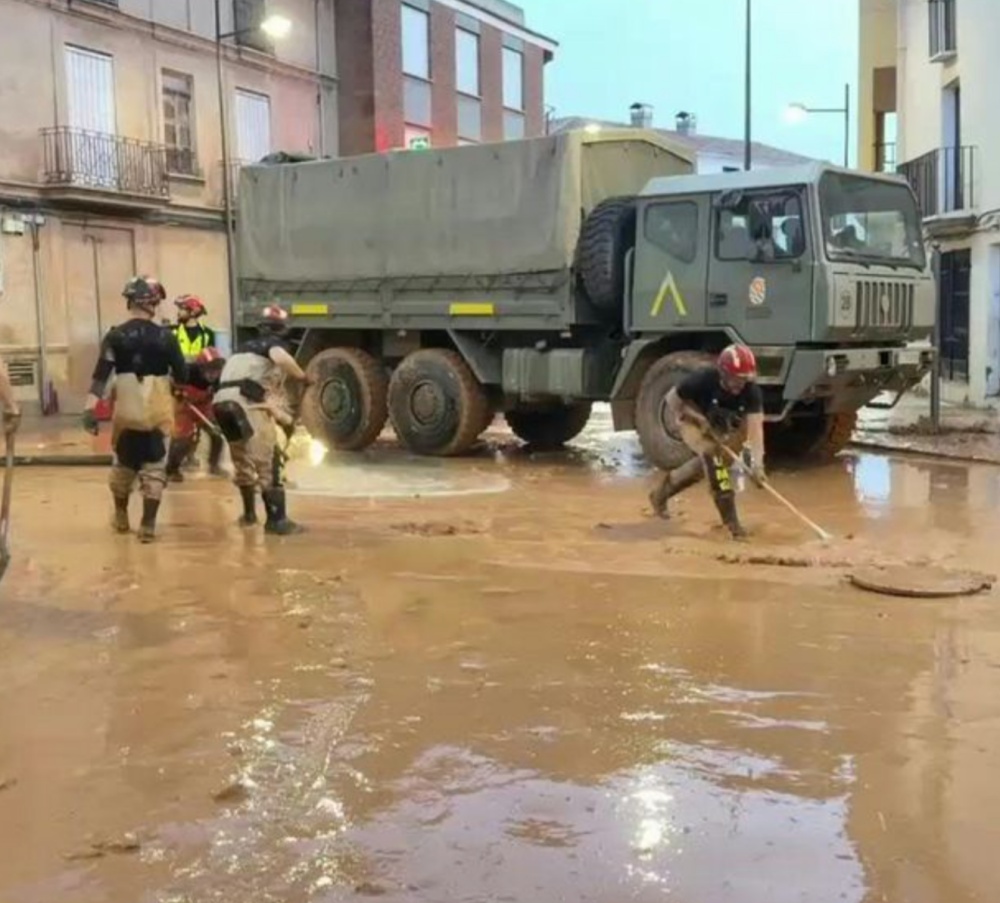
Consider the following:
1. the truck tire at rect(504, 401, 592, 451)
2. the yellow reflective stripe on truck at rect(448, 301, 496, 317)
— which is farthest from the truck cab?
the truck tire at rect(504, 401, 592, 451)

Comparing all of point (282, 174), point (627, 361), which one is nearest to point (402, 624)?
point (627, 361)

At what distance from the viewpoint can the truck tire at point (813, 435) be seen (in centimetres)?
1288

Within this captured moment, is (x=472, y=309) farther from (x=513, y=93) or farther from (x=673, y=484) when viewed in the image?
(x=513, y=93)

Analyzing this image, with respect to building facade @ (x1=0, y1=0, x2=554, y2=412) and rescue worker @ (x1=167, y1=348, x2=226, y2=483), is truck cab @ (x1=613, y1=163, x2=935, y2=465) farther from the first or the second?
building facade @ (x1=0, y1=0, x2=554, y2=412)

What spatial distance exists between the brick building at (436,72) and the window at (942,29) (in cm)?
1007

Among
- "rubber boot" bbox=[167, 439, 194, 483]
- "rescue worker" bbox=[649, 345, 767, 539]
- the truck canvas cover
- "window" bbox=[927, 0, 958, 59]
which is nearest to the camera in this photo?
"rescue worker" bbox=[649, 345, 767, 539]

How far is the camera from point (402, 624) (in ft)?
21.4

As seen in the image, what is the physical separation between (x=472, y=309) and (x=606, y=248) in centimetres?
171

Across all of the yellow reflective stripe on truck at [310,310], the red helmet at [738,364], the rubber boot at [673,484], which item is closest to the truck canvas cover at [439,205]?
the yellow reflective stripe on truck at [310,310]

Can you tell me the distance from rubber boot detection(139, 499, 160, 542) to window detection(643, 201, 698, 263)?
5.30m

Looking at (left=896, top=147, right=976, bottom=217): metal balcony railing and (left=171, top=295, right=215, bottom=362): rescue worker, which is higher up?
(left=896, top=147, right=976, bottom=217): metal balcony railing

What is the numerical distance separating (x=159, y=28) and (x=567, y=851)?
74.8ft

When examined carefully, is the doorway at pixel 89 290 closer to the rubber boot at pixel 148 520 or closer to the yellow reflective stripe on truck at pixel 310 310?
the yellow reflective stripe on truck at pixel 310 310

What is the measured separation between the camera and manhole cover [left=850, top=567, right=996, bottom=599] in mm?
6945
